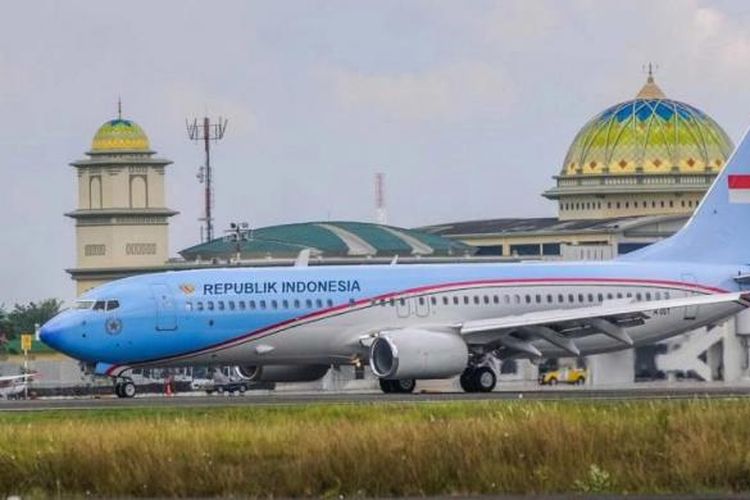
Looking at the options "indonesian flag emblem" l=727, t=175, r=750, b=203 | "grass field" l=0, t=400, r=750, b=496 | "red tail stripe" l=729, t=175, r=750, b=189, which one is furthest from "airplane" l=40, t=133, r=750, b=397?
A: "grass field" l=0, t=400, r=750, b=496

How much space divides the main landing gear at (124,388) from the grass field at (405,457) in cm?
2805

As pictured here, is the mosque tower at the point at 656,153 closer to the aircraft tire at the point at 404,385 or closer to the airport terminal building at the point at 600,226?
the airport terminal building at the point at 600,226

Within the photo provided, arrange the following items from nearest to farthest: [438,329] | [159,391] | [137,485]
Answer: [137,485]
[438,329]
[159,391]

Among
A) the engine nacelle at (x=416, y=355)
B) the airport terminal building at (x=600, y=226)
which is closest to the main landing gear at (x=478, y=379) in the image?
the engine nacelle at (x=416, y=355)

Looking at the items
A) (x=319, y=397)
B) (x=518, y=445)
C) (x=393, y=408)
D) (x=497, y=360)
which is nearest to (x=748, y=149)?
(x=497, y=360)

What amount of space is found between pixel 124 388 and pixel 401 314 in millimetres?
7789

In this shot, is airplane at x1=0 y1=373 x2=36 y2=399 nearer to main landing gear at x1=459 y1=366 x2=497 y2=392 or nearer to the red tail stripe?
main landing gear at x1=459 y1=366 x2=497 y2=392

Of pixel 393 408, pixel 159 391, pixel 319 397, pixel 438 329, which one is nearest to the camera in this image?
pixel 393 408

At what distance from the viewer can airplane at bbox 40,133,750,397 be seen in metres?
68.4

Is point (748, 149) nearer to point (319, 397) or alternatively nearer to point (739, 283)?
point (739, 283)

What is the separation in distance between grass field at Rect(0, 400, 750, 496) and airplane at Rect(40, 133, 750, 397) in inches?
1025

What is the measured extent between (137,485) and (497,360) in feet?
127

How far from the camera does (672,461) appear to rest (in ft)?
119

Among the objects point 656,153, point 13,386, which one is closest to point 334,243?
point 656,153
